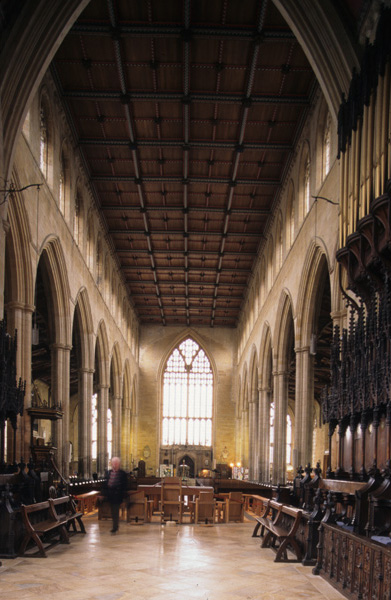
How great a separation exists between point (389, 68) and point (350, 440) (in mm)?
5949

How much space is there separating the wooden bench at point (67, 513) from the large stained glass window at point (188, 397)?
102ft

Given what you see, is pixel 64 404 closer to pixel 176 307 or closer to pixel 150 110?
pixel 150 110

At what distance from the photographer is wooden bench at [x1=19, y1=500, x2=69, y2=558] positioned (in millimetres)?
9383

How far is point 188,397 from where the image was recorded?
44.9 m

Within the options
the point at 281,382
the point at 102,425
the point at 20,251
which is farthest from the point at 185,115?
the point at 102,425

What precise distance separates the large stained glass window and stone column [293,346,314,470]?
25576mm

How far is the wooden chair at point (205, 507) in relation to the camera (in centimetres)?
1529

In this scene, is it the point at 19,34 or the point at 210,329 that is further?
the point at 210,329

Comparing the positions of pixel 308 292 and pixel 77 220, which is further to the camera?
pixel 77 220

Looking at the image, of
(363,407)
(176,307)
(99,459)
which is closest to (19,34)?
(363,407)

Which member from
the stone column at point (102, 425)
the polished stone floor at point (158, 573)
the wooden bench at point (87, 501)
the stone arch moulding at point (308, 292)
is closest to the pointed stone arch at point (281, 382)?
the stone arch moulding at point (308, 292)

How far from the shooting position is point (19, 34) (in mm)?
13570

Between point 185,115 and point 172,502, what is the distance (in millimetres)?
10703

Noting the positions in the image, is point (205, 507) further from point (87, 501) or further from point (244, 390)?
point (244, 390)
